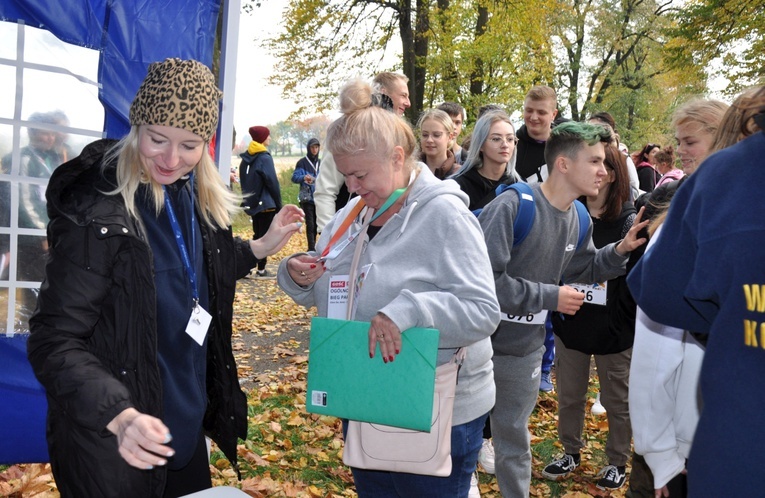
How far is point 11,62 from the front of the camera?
3.35 metres

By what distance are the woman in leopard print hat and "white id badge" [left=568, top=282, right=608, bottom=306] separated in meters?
2.20

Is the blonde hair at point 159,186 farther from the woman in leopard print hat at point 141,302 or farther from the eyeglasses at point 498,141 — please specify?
the eyeglasses at point 498,141

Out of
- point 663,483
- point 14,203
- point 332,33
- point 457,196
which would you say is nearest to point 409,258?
point 457,196

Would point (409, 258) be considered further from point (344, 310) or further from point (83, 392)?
point (83, 392)

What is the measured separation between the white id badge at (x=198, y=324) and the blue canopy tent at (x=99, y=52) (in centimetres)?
180

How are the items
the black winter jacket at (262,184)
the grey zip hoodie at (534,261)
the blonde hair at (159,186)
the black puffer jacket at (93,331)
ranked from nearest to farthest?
the black puffer jacket at (93,331), the blonde hair at (159,186), the grey zip hoodie at (534,261), the black winter jacket at (262,184)

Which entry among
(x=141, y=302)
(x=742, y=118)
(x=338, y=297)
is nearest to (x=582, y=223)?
(x=338, y=297)

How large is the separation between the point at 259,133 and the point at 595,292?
8.00 m

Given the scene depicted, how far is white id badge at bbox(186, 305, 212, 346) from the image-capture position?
6.98 feet

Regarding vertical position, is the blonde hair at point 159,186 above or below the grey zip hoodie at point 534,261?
above

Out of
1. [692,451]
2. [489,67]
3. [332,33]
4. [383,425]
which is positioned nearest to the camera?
[692,451]

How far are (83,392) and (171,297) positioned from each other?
43 cm

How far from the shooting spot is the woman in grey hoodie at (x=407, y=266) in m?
2.16

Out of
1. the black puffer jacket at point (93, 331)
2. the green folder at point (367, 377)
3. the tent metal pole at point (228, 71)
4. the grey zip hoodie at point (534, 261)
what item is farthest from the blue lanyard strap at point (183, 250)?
the tent metal pole at point (228, 71)
